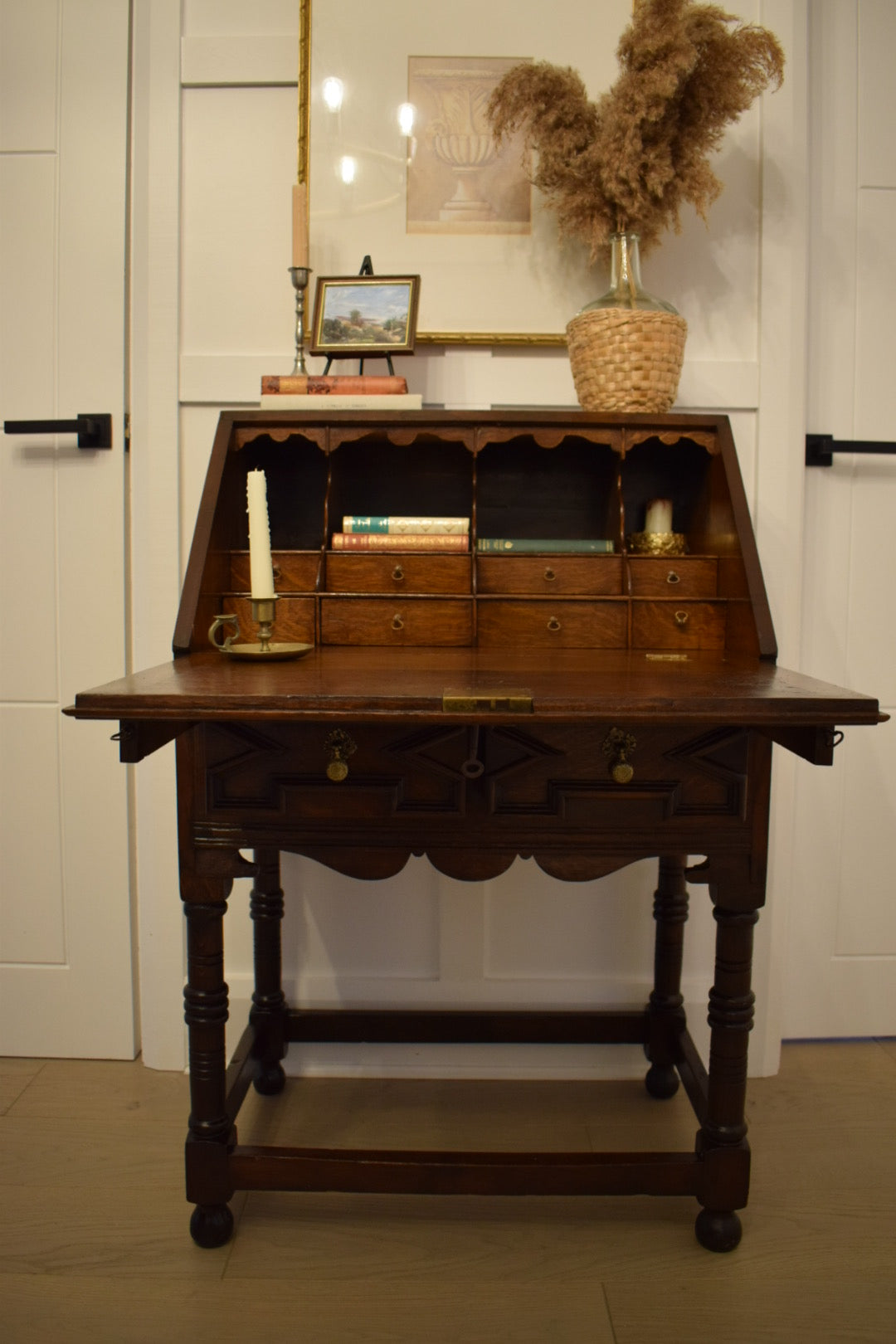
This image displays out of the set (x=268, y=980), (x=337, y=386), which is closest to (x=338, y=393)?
(x=337, y=386)

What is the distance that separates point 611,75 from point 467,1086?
90.4 inches

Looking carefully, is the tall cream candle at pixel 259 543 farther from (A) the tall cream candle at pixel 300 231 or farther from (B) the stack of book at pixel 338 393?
(A) the tall cream candle at pixel 300 231

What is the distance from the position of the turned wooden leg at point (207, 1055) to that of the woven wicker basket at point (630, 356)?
116 cm

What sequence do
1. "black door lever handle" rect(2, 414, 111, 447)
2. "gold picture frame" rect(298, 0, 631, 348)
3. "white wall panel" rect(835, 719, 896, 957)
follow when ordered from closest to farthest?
"gold picture frame" rect(298, 0, 631, 348), "black door lever handle" rect(2, 414, 111, 447), "white wall panel" rect(835, 719, 896, 957)

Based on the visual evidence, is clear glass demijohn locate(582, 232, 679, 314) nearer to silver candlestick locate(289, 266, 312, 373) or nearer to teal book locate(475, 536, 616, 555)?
teal book locate(475, 536, 616, 555)

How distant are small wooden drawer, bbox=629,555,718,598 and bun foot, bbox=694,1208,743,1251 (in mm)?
1100

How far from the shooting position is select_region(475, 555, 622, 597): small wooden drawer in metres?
1.66

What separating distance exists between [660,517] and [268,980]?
1331 millimetres

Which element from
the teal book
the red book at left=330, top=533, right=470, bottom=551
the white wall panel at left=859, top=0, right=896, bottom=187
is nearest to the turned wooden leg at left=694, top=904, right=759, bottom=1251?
the teal book

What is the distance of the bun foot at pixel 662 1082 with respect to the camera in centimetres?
196

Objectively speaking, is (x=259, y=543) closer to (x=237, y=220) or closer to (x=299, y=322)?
(x=299, y=322)

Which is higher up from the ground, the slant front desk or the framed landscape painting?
the framed landscape painting

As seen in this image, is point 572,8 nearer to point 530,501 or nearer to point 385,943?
point 530,501

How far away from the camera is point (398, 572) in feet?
5.40
